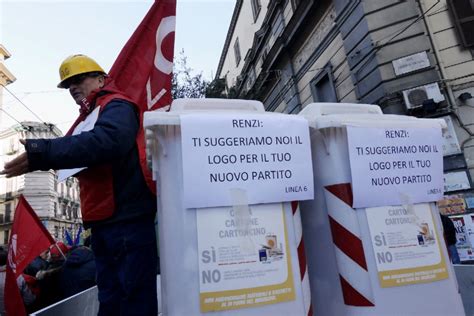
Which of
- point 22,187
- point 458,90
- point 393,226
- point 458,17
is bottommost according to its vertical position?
point 393,226

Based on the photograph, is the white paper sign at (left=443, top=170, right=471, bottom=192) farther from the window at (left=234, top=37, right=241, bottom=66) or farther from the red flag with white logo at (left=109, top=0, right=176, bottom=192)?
the window at (left=234, top=37, right=241, bottom=66)

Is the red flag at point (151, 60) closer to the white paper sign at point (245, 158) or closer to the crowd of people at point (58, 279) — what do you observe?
the crowd of people at point (58, 279)

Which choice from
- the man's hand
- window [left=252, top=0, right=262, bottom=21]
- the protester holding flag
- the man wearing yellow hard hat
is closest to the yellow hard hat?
the protester holding flag

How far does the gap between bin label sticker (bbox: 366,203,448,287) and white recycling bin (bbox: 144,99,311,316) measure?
0.35 m

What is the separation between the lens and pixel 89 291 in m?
2.53

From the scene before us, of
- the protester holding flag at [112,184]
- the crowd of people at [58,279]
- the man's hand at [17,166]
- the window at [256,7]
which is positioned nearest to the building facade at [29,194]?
the window at [256,7]

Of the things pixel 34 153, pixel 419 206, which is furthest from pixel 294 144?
pixel 34 153

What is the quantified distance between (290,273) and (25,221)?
8.01 feet

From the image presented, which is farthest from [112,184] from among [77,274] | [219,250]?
[77,274]

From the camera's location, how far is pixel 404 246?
5.04 ft

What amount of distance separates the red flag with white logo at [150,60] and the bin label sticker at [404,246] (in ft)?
8.36

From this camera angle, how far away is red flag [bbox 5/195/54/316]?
228 cm

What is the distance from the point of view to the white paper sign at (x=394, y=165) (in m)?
1.58

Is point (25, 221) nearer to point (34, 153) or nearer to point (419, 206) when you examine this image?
point (34, 153)
